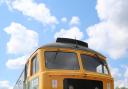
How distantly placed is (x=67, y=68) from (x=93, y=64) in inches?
46.5

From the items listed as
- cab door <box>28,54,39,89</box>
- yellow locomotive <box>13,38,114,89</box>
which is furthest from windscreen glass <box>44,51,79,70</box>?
cab door <box>28,54,39,89</box>

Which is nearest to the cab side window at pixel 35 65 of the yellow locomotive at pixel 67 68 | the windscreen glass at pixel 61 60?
the yellow locomotive at pixel 67 68

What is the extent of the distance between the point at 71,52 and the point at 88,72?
101 centimetres

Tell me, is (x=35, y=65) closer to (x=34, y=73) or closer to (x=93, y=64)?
(x=34, y=73)

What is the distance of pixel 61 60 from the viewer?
13719 mm

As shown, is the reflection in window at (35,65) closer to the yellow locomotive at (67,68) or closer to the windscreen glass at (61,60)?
Result: the yellow locomotive at (67,68)

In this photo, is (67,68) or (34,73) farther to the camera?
(34,73)

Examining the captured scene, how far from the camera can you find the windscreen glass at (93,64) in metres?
13.9

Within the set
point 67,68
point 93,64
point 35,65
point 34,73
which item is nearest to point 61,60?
point 67,68

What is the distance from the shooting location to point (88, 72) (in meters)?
13.6

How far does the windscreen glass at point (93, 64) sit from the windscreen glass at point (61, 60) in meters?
0.35

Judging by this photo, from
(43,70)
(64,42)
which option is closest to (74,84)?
(43,70)

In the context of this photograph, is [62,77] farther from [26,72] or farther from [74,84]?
[26,72]

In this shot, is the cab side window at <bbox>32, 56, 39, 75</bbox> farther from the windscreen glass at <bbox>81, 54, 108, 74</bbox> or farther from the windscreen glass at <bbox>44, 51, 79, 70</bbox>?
the windscreen glass at <bbox>81, 54, 108, 74</bbox>
